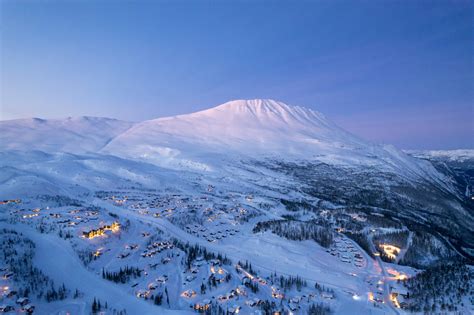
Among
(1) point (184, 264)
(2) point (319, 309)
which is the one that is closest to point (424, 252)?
(2) point (319, 309)

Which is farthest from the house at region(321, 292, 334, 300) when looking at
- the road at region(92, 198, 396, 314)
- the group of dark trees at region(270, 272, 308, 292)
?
the group of dark trees at region(270, 272, 308, 292)

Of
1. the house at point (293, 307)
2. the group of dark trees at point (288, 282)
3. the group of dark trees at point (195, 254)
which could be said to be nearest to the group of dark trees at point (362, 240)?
the group of dark trees at point (288, 282)

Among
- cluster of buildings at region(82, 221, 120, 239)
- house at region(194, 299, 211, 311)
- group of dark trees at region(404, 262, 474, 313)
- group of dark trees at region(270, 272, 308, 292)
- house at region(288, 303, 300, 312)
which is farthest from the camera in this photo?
cluster of buildings at region(82, 221, 120, 239)

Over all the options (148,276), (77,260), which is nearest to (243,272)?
(148,276)

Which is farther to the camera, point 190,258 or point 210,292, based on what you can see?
point 190,258

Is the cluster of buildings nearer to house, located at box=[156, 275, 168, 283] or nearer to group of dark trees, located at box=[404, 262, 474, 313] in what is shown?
house, located at box=[156, 275, 168, 283]

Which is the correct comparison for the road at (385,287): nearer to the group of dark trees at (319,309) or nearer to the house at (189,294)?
the group of dark trees at (319,309)

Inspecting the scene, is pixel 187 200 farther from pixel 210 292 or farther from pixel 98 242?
pixel 210 292
